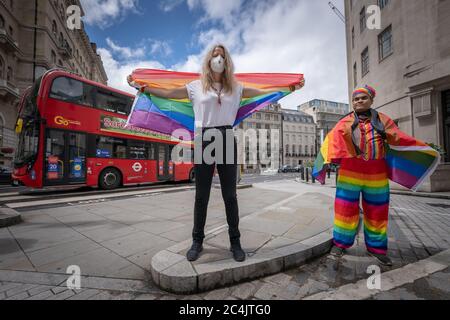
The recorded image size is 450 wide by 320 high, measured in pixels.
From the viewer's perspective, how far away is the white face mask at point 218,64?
217 cm

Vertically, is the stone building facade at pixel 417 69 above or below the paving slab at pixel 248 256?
above

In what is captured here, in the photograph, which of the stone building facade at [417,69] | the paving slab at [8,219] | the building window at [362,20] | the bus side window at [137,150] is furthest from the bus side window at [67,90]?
the building window at [362,20]

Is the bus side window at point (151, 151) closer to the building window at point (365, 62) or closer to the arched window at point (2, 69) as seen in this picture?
the building window at point (365, 62)

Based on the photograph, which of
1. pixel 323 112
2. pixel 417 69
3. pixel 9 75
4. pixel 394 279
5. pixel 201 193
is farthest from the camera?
pixel 323 112

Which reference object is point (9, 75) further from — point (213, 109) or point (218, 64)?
point (213, 109)

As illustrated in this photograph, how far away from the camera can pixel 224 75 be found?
2.26 metres

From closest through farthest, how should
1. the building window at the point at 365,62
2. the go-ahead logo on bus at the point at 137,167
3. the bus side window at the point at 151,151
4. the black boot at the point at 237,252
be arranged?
the black boot at the point at 237,252, the go-ahead logo on bus at the point at 137,167, the bus side window at the point at 151,151, the building window at the point at 365,62

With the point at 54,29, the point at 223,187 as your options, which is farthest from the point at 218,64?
the point at 54,29

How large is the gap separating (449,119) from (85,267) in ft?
43.9

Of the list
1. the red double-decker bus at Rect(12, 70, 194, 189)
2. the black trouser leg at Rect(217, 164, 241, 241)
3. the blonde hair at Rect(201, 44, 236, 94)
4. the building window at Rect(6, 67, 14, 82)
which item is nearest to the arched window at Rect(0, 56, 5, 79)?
the building window at Rect(6, 67, 14, 82)

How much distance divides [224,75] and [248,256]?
194cm

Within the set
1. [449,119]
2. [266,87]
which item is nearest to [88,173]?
[266,87]

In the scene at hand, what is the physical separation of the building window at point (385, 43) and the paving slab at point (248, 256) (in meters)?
12.9
